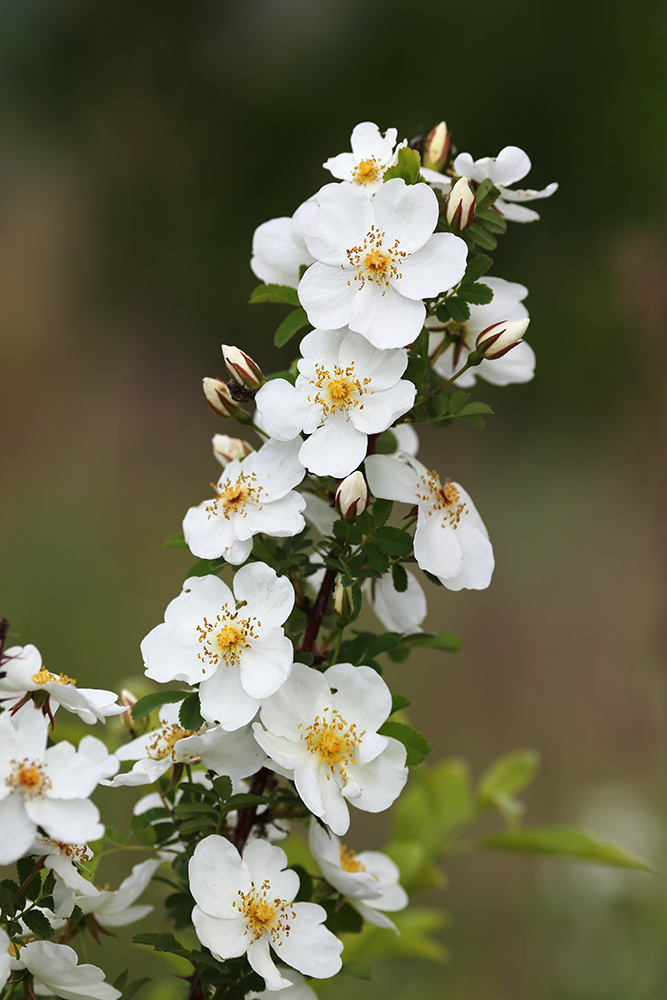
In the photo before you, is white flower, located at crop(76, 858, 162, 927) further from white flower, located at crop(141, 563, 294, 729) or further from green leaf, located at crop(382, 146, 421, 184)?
green leaf, located at crop(382, 146, 421, 184)

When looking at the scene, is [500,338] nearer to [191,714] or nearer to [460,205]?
[460,205]

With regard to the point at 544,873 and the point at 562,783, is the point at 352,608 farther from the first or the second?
the point at 562,783

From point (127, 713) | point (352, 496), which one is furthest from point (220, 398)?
point (127, 713)

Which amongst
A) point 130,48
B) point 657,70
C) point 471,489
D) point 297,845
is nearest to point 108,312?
point 130,48

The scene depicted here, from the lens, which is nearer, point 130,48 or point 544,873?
point 544,873

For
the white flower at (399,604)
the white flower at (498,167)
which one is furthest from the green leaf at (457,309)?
the white flower at (399,604)

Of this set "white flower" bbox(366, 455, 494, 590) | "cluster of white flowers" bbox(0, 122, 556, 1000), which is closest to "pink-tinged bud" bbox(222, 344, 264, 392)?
"cluster of white flowers" bbox(0, 122, 556, 1000)
